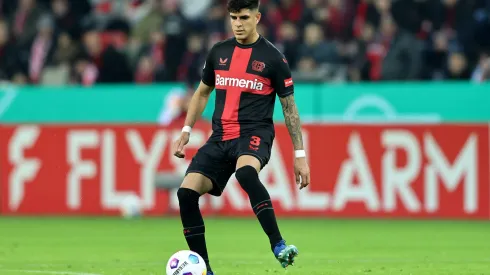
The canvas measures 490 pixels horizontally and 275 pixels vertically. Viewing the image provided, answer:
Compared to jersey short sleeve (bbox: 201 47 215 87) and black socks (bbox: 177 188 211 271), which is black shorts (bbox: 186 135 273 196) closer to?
black socks (bbox: 177 188 211 271)

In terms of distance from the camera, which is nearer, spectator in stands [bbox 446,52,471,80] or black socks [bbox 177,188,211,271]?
black socks [bbox 177,188,211,271]

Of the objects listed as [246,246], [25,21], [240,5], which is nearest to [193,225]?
[240,5]

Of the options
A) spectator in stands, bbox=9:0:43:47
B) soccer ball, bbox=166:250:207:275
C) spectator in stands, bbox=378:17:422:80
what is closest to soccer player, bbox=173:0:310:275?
soccer ball, bbox=166:250:207:275

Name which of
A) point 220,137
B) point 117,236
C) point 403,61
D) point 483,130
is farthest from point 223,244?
point 403,61

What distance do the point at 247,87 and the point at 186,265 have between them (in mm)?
1465

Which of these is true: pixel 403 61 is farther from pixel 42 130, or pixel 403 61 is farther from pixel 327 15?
pixel 42 130

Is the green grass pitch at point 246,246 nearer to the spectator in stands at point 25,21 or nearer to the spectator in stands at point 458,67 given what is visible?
the spectator in stands at point 458,67

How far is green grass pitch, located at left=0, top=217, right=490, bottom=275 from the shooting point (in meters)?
10.2

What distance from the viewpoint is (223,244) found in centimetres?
1336

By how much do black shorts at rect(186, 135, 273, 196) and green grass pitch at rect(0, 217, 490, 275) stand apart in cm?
118

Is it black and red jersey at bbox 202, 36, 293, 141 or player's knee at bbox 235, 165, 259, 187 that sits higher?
black and red jersey at bbox 202, 36, 293, 141

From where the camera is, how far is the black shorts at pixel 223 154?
8.80 metres

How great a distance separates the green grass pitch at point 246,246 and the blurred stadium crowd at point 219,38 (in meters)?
3.59

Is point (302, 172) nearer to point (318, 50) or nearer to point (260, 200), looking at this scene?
point (260, 200)
